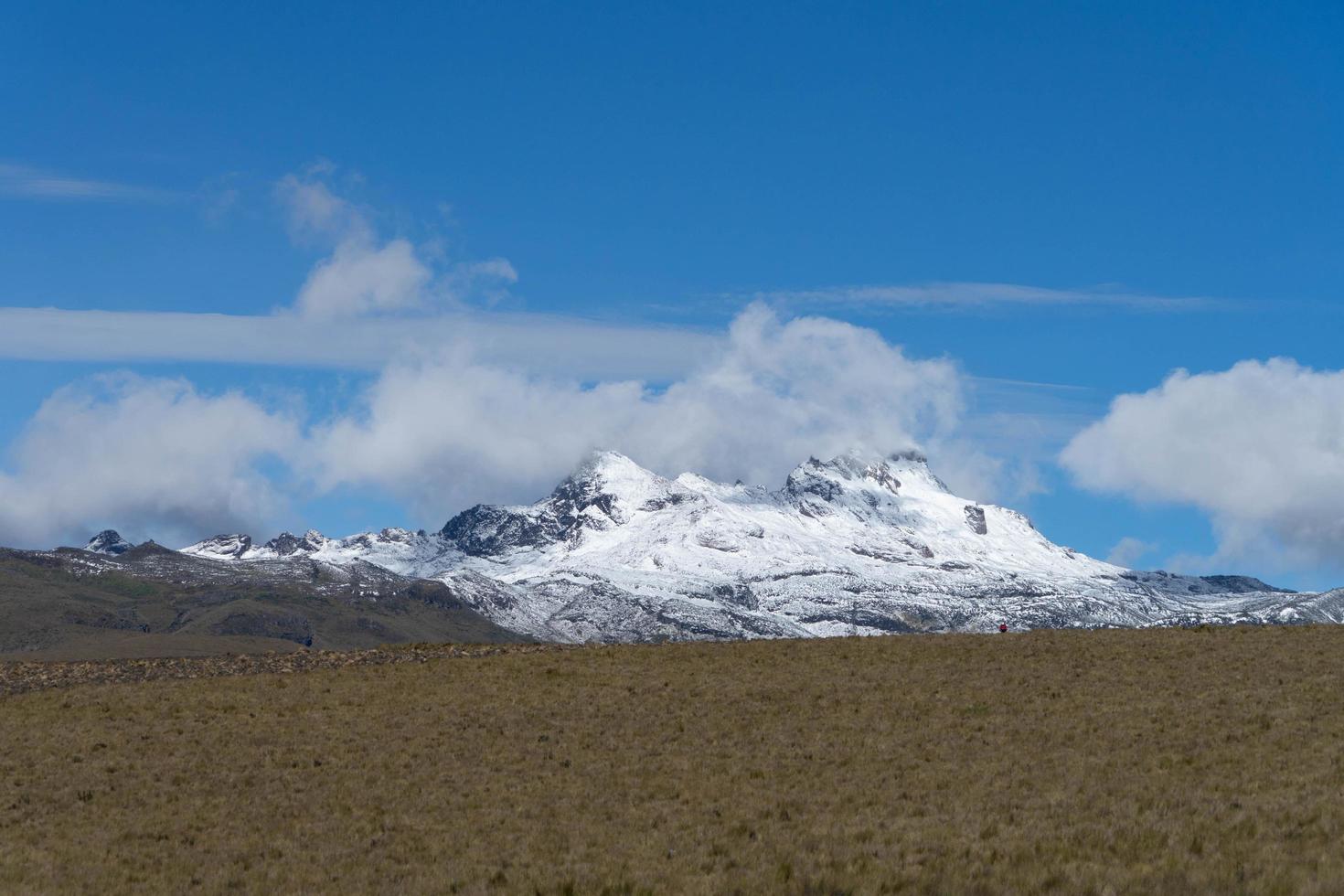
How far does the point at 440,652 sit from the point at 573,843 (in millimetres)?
30531

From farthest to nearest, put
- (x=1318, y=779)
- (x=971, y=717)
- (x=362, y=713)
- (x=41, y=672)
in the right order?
1. (x=41, y=672)
2. (x=362, y=713)
3. (x=971, y=717)
4. (x=1318, y=779)

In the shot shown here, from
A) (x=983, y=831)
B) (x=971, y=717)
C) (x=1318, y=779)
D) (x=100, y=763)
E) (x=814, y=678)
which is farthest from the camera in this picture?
(x=814, y=678)

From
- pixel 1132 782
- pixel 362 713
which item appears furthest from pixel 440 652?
pixel 1132 782

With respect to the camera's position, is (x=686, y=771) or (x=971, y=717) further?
(x=971, y=717)

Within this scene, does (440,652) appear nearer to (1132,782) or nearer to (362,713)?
(362,713)

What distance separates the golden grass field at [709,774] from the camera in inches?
1121

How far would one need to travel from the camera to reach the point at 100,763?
40.5m

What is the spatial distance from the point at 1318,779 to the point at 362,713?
30.1 meters

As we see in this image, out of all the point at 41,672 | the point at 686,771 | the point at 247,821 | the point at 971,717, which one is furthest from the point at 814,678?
the point at 41,672

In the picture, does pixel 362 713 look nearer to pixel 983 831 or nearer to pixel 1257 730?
pixel 983 831

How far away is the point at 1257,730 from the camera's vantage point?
39.0 metres

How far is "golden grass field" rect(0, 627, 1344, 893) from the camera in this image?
28484 mm

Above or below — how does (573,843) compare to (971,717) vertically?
below

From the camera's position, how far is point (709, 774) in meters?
37.7
